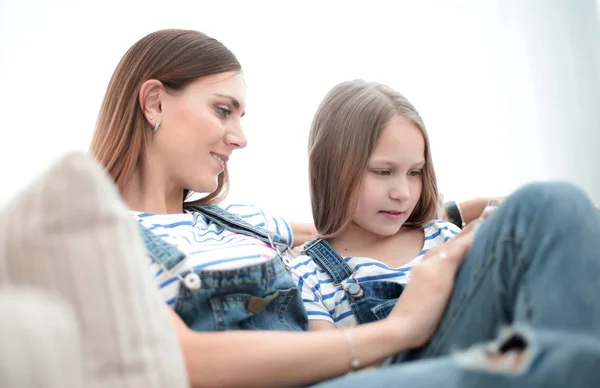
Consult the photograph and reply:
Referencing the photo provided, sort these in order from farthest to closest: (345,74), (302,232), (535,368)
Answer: (345,74) < (302,232) < (535,368)

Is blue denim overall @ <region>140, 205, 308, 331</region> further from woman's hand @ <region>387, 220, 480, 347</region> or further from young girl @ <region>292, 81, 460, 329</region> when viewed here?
woman's hand @ <region>387, 220, 480, 347</region>

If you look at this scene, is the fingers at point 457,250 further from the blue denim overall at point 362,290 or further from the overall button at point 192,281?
the overall button at point 192,281

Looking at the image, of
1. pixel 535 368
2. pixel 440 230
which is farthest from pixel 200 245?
pixel 535 368

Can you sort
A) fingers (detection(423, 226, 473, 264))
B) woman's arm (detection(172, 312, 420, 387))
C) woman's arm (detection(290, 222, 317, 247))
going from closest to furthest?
woman's arm (detection(172, 312, 420, 387)) → fingers (detection(423, 226, 473, 264)) → woman's arm (detection(290, 222, 317, 247))

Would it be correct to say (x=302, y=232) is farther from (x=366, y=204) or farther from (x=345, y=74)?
(x=345, y=74)

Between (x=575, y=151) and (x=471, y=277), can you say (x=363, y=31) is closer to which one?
(x=575, y=151)

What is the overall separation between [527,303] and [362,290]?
0.52 m

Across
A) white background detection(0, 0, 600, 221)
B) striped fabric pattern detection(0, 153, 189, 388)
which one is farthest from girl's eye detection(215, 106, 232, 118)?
white background detection(0, 0, 600, 221)

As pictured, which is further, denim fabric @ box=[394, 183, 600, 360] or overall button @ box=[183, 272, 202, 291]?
overall button @ box=[183, 272, 202, 291]

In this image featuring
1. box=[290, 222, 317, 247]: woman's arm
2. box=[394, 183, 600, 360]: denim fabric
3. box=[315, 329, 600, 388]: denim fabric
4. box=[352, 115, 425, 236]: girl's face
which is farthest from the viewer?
box=[290, 222, 317, 247]: woman's arm

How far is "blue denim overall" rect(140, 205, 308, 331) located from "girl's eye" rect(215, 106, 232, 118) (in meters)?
0.34

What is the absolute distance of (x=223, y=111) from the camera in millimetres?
1196

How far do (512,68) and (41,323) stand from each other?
2.31 metres

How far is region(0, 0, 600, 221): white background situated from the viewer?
2.06 m
